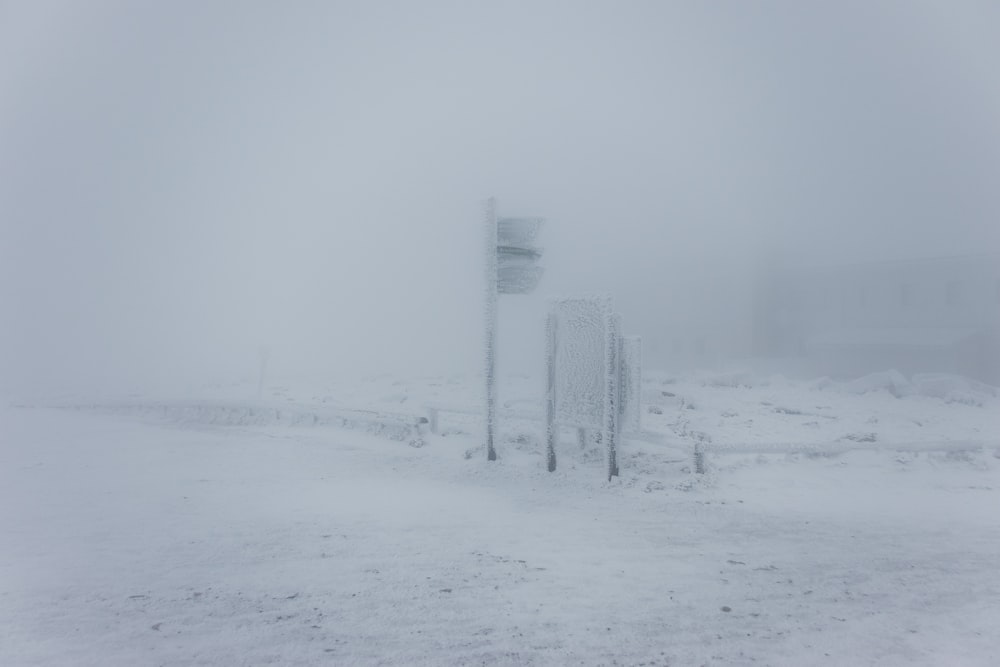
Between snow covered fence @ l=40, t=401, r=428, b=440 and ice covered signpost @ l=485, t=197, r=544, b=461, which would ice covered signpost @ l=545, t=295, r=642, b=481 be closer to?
ice covered signpost @ l=485, t=197, r=544, b=461

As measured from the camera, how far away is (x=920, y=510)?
6.88 m

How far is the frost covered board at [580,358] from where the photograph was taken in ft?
27.3

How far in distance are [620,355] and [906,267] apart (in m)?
32.0

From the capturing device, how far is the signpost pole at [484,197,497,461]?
9398mm

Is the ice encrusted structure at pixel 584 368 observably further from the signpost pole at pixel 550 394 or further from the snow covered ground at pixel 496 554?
the snow covered ground at pixel 496 554

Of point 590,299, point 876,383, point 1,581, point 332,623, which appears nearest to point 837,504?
point 590,299

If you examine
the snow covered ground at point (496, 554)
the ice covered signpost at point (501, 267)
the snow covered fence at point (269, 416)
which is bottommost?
the snow covered ground at point (496, 554)

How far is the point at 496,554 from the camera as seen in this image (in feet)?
17.6

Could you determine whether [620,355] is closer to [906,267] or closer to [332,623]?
[332,623]

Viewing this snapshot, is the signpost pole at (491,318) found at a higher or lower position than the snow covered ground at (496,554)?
higher

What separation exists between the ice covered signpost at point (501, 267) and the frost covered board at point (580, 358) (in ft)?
3.21

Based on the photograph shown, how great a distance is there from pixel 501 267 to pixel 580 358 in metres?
2.14

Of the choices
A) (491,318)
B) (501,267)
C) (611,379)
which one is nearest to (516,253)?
(501,267)

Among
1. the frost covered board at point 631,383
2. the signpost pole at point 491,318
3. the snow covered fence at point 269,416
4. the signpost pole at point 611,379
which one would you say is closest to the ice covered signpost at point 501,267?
the signpost pole at point 491,318
